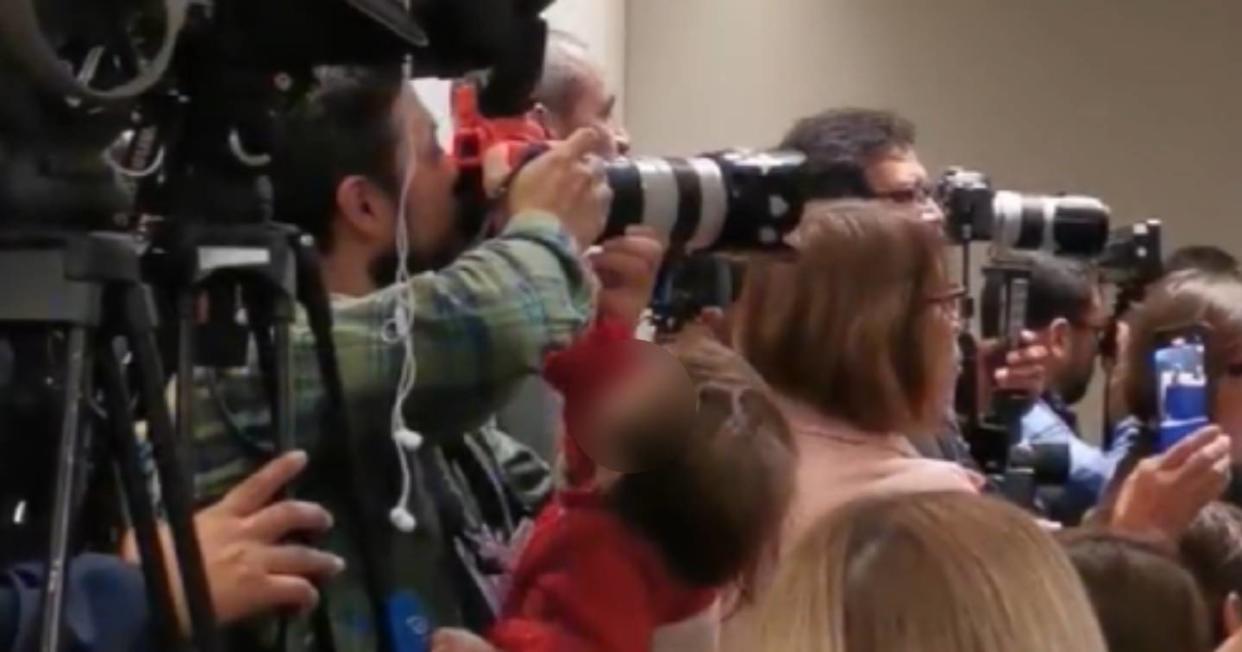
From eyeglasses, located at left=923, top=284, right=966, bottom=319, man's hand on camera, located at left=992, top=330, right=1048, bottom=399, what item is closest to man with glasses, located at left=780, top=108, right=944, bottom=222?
eyeglasses, located at left=923, top=284, right=966, bottom=319

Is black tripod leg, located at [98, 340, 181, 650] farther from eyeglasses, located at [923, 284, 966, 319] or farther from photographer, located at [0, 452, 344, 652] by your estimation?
eyeglasses, located at [923, 284, 966, 319]

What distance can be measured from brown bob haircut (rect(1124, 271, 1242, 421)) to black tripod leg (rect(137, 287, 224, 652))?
1.70m

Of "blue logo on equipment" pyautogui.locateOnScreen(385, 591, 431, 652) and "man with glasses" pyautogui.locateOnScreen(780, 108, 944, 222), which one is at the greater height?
"man with glasses" pyautogui.locateOnScreen(780, 108, 944, 222)

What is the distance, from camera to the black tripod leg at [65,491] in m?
1.20

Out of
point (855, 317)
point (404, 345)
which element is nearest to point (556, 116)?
point (855, 317)

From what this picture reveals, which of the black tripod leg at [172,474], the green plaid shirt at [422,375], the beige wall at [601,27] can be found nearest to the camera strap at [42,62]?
the black tripod leg at [172,474]

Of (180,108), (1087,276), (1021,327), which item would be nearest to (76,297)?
(180,108)

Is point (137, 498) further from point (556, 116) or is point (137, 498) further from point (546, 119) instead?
point (556, 116)

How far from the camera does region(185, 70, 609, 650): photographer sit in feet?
5.39

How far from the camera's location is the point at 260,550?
1382 millimetres

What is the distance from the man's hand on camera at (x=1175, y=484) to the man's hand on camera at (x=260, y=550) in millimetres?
1048

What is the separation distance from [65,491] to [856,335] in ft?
3.19

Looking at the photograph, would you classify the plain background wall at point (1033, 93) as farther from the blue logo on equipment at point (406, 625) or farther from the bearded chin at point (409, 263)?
the blue logo on equipment at point (406, 625)

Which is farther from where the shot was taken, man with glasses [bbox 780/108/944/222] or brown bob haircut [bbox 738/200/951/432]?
man with glasses [bbox 780/108/944/222]
